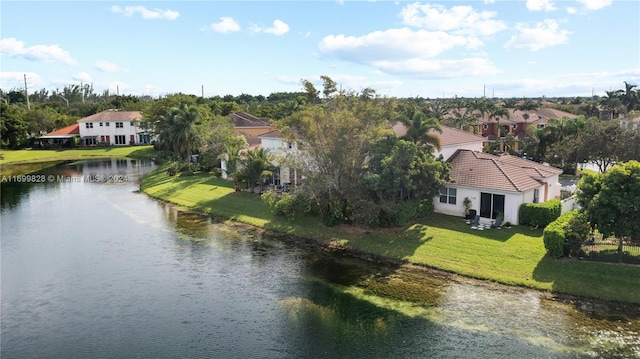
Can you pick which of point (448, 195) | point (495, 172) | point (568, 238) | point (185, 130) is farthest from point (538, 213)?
point (185, 130)

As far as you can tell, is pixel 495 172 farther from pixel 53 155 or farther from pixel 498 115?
pixel 53 155

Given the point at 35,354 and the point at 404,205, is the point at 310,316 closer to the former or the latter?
the point at 35,354

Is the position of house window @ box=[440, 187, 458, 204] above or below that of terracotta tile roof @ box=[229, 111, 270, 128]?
below

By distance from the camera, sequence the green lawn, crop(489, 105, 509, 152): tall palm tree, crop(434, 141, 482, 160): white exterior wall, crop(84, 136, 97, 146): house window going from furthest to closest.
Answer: crop(84, 136, 97, 146): house window → the green lawn → crop(489, 105, 509, 152): tall palm tree → crop(434, 141, 482, 160): white exterior wall

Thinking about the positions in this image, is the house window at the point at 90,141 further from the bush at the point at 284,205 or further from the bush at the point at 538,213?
the bush at the point at 538,213

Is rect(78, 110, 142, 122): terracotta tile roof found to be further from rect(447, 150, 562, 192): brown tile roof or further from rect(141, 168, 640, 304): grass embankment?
rect(447, 150, 562, 192): brown tile roof

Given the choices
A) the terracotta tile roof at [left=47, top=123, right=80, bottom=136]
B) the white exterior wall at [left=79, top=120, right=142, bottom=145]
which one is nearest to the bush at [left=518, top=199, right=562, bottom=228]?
the white exterior wall at [left=79, top=120, right=142, bottom=145]

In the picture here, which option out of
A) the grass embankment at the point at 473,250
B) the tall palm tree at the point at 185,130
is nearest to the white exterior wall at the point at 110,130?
the tall palm tree at the point at 185,130
